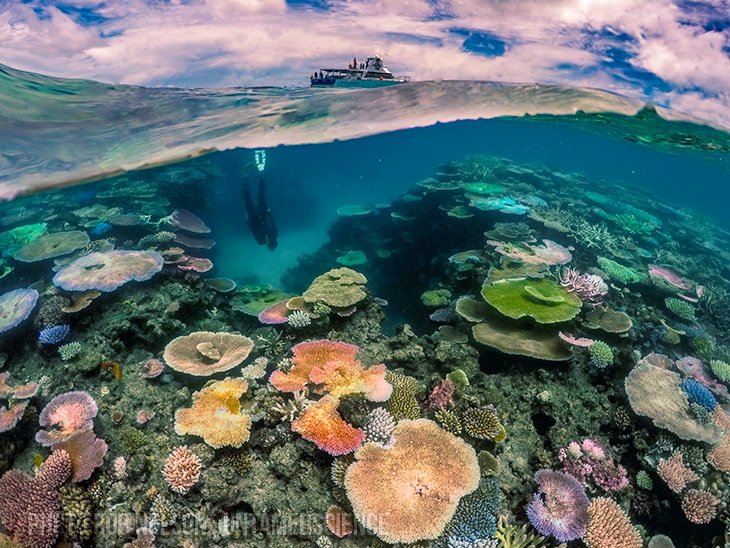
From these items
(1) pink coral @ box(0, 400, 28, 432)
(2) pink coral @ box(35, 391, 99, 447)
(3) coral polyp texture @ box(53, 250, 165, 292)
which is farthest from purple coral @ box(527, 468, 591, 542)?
(3) coral polyp texture @ box(53, 250, 165, 292)

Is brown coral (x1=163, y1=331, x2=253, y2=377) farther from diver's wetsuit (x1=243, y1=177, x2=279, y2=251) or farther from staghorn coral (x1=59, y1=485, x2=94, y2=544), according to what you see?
diver's wetsuit (x1=243, y1=177, x2=279, y2=251)

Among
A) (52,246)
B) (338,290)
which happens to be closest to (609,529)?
(338,290)

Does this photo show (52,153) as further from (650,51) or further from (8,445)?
(650,51)

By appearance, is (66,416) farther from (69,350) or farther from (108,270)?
(108,270)

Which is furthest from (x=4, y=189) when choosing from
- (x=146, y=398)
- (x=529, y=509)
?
(x=529, y=509)

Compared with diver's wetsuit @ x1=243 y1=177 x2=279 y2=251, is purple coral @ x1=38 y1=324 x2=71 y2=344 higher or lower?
higher
